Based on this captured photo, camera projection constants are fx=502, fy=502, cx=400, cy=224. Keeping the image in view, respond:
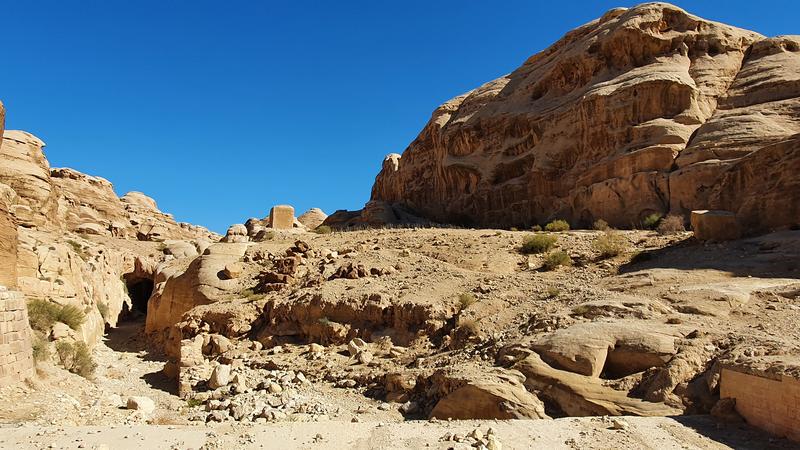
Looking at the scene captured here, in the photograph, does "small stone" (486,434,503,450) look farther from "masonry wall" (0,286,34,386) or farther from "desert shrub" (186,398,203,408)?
"masonry wall" (0,286,34,386)

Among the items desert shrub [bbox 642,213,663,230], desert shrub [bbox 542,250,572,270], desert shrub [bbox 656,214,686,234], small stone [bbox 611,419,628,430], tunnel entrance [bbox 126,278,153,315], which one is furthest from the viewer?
tunnel entrance [bbox 126,278,153,315]

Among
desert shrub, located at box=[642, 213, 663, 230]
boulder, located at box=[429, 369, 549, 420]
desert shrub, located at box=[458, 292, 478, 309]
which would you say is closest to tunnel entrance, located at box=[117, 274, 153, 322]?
desert shrub, located at box=[458, 292, 478, 309]

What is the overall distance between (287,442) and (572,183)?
745 inches

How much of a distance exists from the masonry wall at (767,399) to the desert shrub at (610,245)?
27.3ft

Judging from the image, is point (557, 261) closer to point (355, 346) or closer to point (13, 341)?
point (355, 346)

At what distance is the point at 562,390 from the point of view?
24.9ft

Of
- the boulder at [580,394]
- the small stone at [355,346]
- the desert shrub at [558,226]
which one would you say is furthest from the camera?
the desert shrub at [558,226]

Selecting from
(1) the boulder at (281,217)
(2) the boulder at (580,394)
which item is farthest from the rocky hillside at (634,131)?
(2) the boulder at (580,394)

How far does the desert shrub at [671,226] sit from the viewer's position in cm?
1617

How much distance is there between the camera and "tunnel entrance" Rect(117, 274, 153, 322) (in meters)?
24.3

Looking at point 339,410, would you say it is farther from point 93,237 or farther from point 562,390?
point 93,237

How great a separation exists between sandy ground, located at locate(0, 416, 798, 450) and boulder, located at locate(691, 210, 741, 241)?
28.5ft

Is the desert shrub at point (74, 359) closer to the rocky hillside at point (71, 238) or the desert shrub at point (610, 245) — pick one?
the rocky hillside at point (71, 238)

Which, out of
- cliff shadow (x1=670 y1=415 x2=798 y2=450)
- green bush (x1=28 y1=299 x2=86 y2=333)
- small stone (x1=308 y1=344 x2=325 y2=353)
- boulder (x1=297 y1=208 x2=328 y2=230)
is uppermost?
boulder (x1=297 y1=208 x2=328 y2=230)
